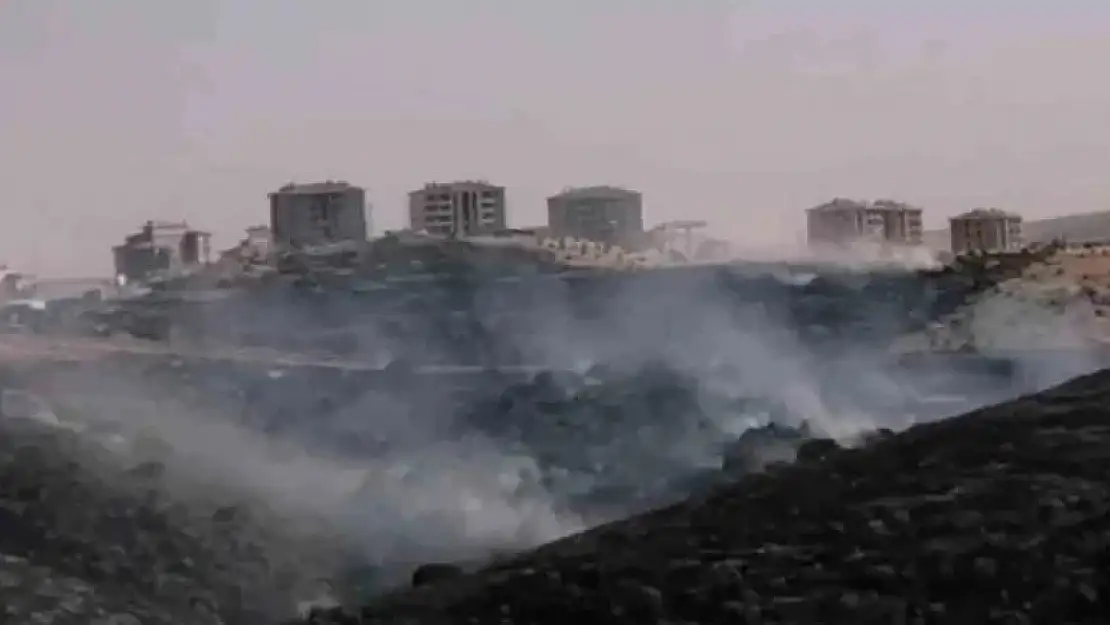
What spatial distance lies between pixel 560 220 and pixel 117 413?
109 cm

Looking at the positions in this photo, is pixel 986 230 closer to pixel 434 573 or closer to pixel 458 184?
pixel 458 184

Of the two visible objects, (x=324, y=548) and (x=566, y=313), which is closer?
(x=324, y=548)

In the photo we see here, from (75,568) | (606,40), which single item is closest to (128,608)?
(75,568)

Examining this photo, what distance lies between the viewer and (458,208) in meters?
3.36

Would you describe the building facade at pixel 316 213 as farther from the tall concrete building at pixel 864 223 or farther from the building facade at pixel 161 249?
the tall concrete building at pixel 864 223

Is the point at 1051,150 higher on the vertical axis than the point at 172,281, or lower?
higher

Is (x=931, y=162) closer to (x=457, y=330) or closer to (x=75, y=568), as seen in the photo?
(x=457, y=330)

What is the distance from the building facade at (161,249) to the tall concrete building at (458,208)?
0.49 metres

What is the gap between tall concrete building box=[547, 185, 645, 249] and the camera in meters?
3.34

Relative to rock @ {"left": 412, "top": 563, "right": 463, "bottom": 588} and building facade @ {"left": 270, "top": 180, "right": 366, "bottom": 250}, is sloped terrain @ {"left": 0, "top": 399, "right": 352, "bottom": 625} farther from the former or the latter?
building facade @ {"left": 270, "top": 180, "right": 366, "bottom": 250}

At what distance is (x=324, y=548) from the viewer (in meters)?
3.05

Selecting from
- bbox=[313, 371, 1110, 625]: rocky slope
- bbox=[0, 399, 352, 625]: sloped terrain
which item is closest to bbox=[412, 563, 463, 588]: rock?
bbox=[313, 371, 1110, 625]: rocky slope

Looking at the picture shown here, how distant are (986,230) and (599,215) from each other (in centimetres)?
91

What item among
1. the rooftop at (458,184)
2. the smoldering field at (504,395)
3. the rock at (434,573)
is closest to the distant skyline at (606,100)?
the rooftop at (458,184)
